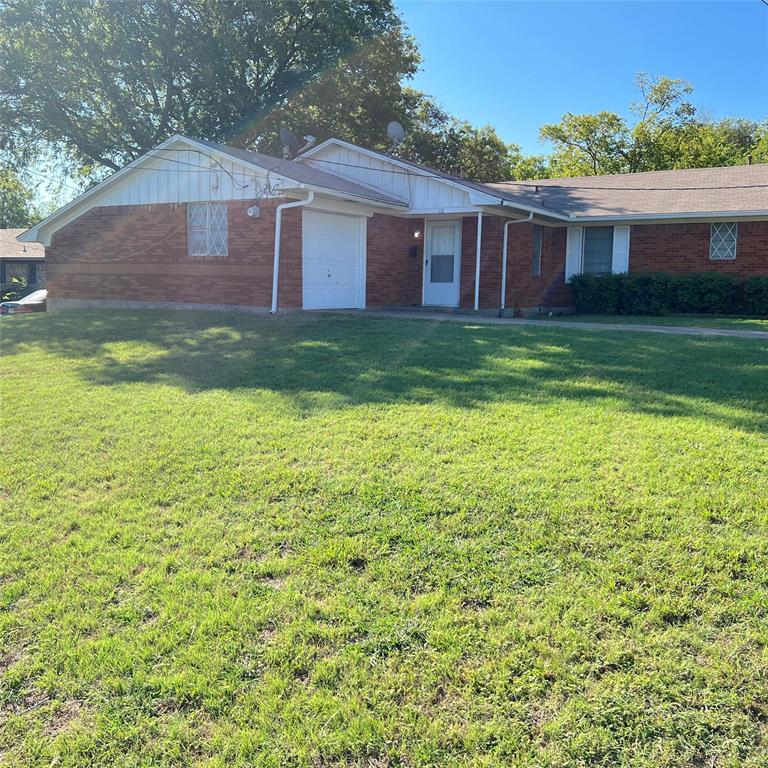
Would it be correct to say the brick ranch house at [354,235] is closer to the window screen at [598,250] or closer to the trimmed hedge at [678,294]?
the window screen at [598,250]

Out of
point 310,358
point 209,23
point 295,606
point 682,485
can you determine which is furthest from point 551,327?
point 209,23

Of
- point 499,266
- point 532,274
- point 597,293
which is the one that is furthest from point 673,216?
point 499,266

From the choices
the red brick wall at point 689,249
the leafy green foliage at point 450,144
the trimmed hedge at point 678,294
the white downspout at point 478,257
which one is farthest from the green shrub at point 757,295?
the leafy green foliage at point 450,144

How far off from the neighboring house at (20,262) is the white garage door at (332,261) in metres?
28.2

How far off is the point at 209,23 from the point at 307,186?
15.7 m

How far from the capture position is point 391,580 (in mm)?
3582

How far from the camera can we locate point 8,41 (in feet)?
76.1

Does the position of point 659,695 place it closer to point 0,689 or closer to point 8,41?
point 0,689

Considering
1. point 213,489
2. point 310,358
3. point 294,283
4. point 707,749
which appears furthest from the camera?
point 294,283

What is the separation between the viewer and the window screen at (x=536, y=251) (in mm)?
17828

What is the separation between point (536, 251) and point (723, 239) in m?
4.54

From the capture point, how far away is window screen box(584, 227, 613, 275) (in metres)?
18.5

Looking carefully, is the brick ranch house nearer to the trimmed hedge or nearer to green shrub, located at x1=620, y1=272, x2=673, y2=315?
the trimmed hedge

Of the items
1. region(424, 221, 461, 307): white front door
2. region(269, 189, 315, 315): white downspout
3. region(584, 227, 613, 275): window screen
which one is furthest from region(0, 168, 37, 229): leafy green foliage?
region(584, 227, 613, 275): window screen
